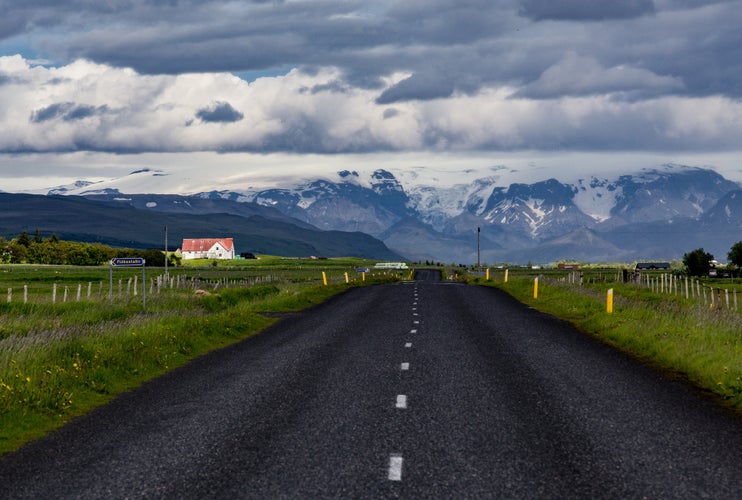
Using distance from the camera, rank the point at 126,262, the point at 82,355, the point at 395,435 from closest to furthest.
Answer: the point at 395,435 → the point at 82,355 → the point at 126,262

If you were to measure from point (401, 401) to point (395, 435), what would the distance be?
2.64 metres

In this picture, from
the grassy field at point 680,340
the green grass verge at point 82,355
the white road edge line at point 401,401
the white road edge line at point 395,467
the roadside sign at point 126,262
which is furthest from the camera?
the roadside sign at point 126,262

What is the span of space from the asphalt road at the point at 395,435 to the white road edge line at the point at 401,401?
4cm

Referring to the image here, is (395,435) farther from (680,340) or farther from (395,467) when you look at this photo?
(680,340)

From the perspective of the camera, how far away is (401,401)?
48.3ft

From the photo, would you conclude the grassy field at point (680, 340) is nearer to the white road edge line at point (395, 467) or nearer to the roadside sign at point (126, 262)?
the white road edge line at point (395, 467)

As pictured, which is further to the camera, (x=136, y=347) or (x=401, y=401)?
(x=136, y=347)

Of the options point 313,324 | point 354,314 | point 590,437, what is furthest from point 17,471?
point 354,314

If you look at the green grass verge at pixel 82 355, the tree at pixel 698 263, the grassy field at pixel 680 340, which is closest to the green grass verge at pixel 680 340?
the grassy field at pixel 680 340

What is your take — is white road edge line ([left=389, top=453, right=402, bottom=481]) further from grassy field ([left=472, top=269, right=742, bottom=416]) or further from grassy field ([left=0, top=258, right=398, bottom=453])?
grassy field ([left=472, top=269, right=742, bottom=416])

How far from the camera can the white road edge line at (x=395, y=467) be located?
991cm

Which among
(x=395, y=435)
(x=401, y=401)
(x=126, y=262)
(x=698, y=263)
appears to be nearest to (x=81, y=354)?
(x=401, y=401)

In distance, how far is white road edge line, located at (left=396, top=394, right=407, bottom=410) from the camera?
46.8 ft

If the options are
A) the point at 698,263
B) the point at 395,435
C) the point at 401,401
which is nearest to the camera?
the point at 395,435
